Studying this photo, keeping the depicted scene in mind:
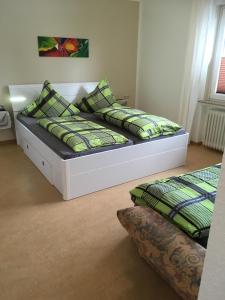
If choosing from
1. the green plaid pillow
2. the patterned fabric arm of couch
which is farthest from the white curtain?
the patterned fabric arm of couch

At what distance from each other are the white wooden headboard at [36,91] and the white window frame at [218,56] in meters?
1.89

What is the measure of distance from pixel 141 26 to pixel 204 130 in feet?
7.13

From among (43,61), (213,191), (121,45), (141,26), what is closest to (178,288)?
(213,191)

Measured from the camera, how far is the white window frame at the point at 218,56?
3.53 meters

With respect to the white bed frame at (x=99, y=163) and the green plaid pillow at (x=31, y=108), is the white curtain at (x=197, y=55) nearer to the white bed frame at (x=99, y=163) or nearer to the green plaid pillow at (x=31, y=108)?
the white bed frame at (x=99, y=163)

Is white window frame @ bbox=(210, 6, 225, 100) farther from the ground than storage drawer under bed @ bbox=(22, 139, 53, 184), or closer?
farther from the ground

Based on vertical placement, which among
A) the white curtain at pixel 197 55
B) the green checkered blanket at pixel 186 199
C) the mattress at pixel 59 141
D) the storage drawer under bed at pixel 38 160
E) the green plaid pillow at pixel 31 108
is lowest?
the storage drawer under bed at pixel 38 160

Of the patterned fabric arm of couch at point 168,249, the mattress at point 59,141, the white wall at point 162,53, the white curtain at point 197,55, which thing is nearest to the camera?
the patterned fabric arm of couch at point 168,249

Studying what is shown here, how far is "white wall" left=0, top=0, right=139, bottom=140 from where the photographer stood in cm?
355

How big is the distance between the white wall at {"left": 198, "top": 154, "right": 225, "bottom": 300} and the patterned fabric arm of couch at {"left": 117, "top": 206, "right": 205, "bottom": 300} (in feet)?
2.22

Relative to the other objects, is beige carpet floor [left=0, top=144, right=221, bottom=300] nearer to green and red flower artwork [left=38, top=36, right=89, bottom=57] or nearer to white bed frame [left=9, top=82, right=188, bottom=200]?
white bed frame [left=9, top=82, right=188, bottom=200]

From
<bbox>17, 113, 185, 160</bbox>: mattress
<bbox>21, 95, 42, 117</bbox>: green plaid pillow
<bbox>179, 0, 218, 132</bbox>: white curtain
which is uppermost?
<bbox>179, 0, 218, 132</bbox>: white curtain

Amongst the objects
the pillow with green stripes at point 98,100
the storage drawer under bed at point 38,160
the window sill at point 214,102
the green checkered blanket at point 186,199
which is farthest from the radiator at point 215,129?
the storage drawer under bed at point 38,160

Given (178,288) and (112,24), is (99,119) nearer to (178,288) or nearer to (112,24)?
(112,24)
